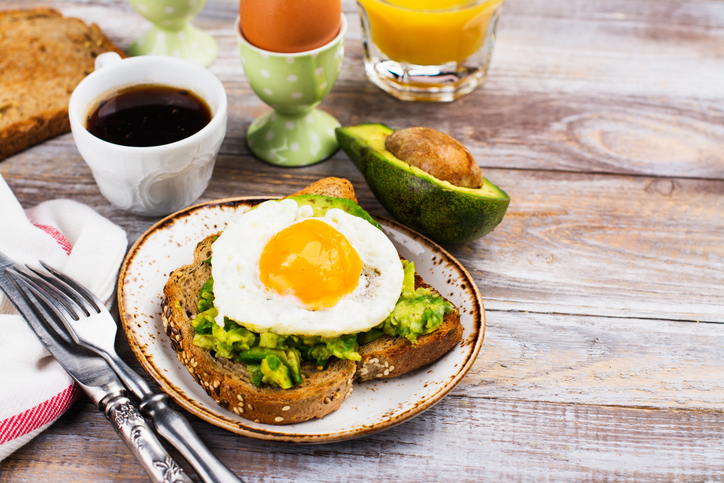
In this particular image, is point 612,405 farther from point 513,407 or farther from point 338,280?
point 338,280

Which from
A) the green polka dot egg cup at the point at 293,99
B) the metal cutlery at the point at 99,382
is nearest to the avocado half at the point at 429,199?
the green polka dot egg cup at the point at 293,99

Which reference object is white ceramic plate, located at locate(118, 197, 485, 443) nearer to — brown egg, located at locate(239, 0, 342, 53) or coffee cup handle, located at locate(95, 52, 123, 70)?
brown egg, located at locate(239, 0, 342, 53)

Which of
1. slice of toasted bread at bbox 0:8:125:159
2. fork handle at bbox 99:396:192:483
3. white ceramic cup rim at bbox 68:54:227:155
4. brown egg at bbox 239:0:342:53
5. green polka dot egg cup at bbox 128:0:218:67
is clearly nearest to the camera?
fork handle at bbox 99:396:192:483

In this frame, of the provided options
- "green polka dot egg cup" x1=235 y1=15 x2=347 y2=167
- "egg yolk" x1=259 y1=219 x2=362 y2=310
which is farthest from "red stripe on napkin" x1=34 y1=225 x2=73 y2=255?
"green polka dot egg cup" x1=235 y1=15 x2=347 y2=167

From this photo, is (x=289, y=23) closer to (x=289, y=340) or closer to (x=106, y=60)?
(x=106, y=60)

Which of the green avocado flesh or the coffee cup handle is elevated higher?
the coffee cup handle

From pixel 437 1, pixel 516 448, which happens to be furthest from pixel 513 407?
pixel 437 1
